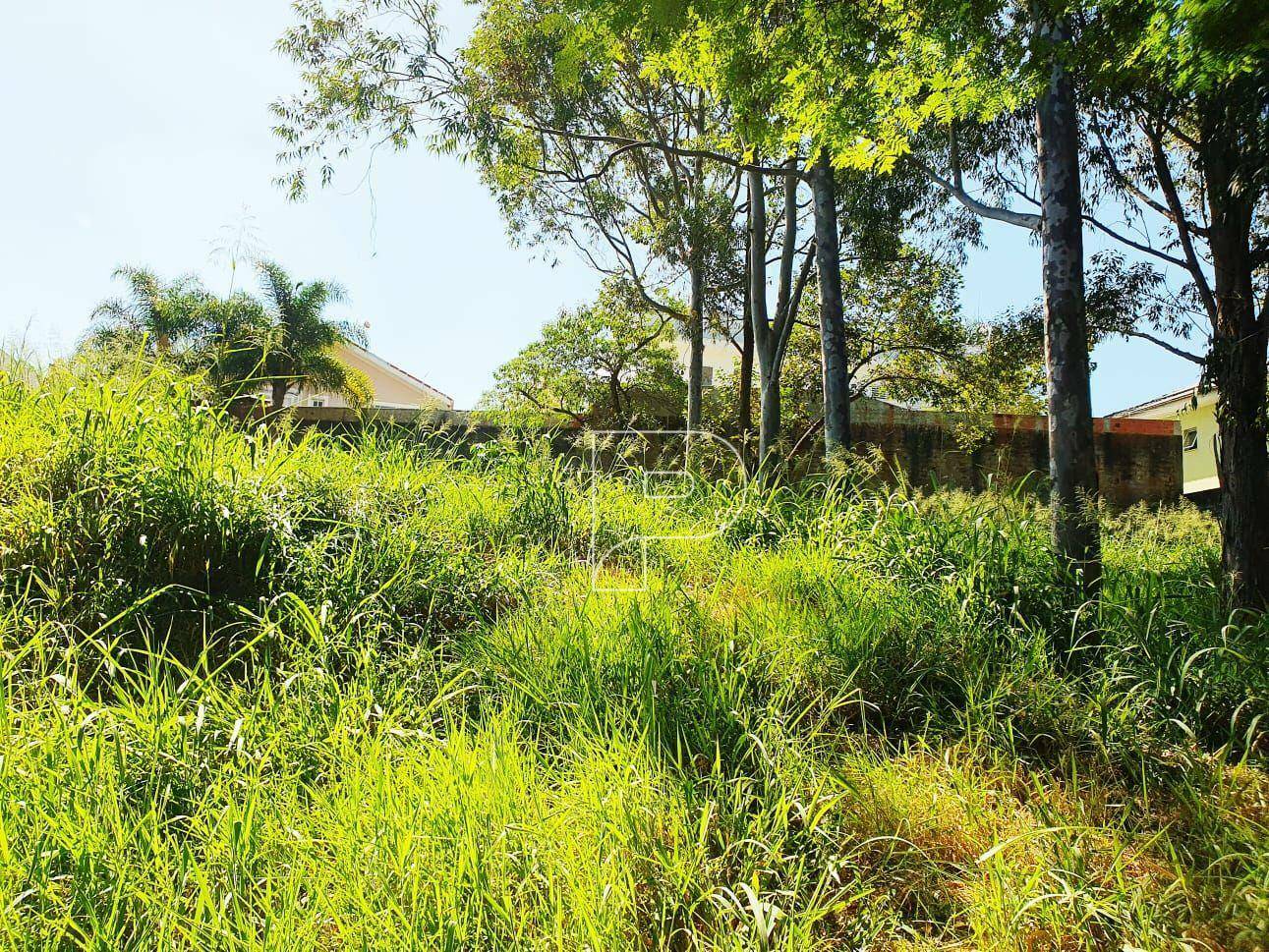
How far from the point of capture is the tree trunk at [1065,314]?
3.97 meters

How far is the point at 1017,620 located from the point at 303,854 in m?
2.88

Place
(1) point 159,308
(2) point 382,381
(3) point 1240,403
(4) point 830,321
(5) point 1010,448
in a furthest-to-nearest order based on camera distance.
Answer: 1. (2) point 382,381
2. (1) point 159,308
3. (5) point 1010,448
4. (4) point 830,321
5. (3) point 1240,403

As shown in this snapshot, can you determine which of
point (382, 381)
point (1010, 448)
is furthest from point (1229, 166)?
point (382, 381)

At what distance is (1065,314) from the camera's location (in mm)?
4027

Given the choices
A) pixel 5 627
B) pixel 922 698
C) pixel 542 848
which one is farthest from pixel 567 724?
pixel 5 627

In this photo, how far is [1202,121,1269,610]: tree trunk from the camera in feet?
14.4

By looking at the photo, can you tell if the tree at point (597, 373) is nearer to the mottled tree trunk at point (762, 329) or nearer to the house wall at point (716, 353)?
the house wall at point (716, 353)

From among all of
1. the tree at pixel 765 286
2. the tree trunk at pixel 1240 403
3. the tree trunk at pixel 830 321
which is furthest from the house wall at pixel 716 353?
the tree trunk at pixel 1240 403

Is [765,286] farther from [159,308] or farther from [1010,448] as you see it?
[159,308]

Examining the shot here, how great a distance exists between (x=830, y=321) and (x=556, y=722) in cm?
499

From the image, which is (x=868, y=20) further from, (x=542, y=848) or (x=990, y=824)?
(x=542, y=848)

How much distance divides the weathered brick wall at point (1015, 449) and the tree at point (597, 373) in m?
3.41
